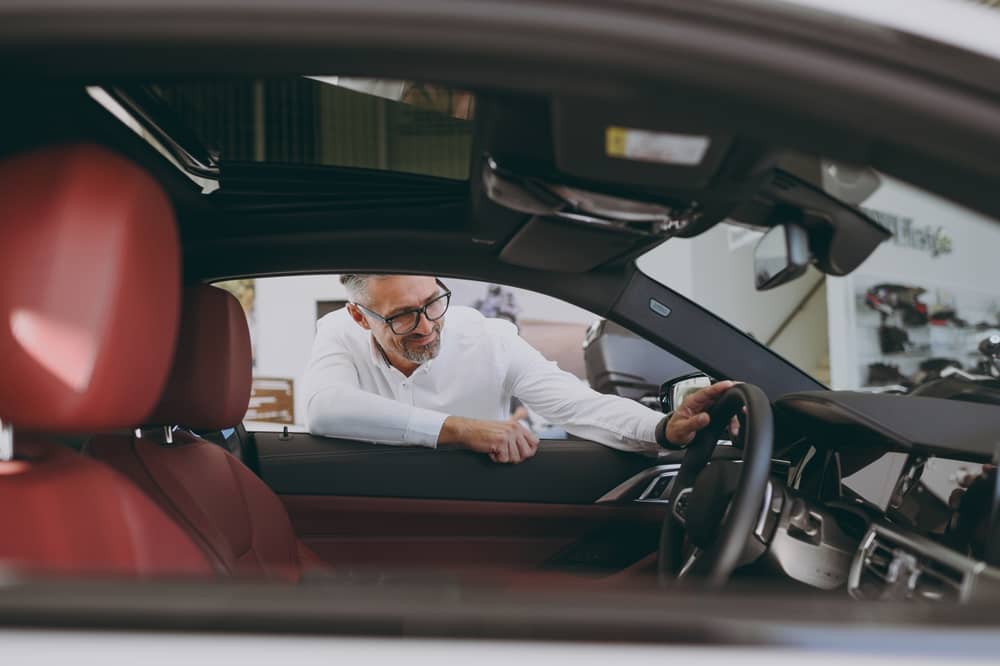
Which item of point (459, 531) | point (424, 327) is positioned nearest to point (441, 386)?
point (424, 327)

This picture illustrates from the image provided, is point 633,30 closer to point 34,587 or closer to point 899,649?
point 899,649

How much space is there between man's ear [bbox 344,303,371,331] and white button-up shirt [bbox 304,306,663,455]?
0.02m

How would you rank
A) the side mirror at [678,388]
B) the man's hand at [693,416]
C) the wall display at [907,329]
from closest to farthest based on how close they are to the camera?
the man's hand at [693,416]
the side mirror at [678,388]
the wall display at [907,329]

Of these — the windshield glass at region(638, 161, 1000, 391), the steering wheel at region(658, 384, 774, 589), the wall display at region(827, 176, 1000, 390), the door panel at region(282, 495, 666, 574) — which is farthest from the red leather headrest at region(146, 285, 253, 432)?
the wall display at region(827, 176, 1000, 390)

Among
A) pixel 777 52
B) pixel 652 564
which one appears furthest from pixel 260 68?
pixel 652 564

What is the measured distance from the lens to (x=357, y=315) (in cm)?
213

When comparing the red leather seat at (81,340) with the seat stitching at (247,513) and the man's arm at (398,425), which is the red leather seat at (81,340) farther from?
the man's arm at (398,425)

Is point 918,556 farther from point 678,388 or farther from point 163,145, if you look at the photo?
point 163,145

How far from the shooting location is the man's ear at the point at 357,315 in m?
2.10

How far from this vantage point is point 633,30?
610 millimetres

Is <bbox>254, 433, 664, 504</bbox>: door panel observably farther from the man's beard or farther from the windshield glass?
the windshield glass

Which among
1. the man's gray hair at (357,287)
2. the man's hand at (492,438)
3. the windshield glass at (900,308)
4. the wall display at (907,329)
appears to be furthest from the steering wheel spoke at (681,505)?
the wall display at (907,329)

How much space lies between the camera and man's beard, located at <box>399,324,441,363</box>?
2188 millimetres

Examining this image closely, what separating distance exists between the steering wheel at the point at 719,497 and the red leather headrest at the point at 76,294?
616 mm
